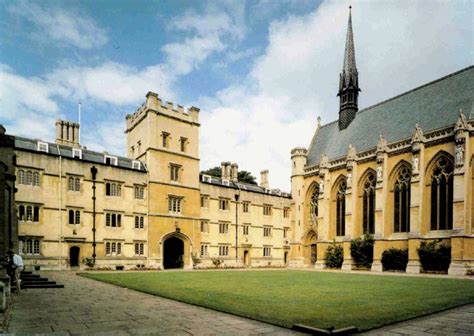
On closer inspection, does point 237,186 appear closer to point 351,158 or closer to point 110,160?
point 351,158

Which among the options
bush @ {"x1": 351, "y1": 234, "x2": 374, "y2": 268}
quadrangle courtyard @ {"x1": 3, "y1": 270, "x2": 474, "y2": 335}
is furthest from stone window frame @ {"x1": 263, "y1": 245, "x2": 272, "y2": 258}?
quadrangle courtyard @ {"x1": 3, "y1": 270, "x2": 474, "y2": 335}

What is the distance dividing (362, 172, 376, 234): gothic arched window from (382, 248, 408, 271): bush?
11.8ft

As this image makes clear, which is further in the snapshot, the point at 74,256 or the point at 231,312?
the point at 74,256

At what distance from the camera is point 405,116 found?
33.3m

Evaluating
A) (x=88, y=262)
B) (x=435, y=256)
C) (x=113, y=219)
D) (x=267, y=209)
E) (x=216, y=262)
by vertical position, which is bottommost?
(x=216, y=262)

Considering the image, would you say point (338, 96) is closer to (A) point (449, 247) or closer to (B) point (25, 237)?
(A) point (449, 247)

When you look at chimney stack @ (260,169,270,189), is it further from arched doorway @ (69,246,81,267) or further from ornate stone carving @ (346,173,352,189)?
arched doorway @ (69,246,81,267)

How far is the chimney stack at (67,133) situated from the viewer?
33.2 meters

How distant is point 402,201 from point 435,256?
5936 mm

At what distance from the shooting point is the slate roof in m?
28.9

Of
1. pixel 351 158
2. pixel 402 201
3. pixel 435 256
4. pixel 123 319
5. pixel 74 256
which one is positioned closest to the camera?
pixel 123 319

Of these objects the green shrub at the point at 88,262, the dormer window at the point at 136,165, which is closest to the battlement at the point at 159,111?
the dormer window at the point at 136,165

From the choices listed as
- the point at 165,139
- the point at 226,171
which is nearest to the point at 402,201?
the point at 226,171

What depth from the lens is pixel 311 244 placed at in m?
38.9
